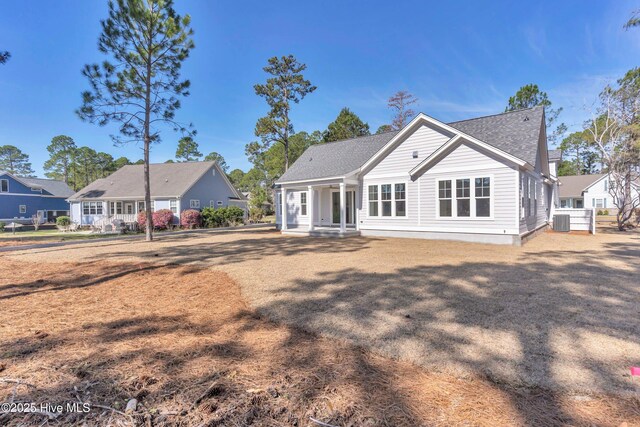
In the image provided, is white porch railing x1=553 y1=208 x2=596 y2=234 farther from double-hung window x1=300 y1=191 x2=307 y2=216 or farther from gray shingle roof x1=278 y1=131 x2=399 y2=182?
double-hung window x1=300 y1=191 x2=307 y2=216

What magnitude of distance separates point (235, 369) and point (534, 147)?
44.8 ft

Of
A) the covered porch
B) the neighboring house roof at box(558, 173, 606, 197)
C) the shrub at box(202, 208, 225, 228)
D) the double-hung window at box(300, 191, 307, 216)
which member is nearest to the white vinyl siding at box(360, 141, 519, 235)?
the covered porch

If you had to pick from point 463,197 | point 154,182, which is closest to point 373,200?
point 463,197

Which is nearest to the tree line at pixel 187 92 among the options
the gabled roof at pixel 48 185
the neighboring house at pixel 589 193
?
the neighboring house at pixel 589 193

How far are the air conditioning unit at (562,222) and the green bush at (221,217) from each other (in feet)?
73.4

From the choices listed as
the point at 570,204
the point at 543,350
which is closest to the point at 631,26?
the point at 543,350

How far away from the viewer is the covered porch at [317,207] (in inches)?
634

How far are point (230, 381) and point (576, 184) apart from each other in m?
57.2

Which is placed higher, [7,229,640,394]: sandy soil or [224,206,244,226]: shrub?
[224,206,244,226]: shrub

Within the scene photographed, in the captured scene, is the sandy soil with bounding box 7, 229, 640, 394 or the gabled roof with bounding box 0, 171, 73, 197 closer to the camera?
the sandy soil with bounding box 7, 229, 640, 394

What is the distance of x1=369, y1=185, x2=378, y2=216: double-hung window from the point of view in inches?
593

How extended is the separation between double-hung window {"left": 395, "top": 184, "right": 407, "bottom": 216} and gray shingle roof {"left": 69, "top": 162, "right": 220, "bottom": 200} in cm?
1855

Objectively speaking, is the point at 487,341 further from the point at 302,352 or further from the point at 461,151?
the point at 461,151

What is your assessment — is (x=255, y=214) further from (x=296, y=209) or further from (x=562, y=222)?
(x=562, y=222)
